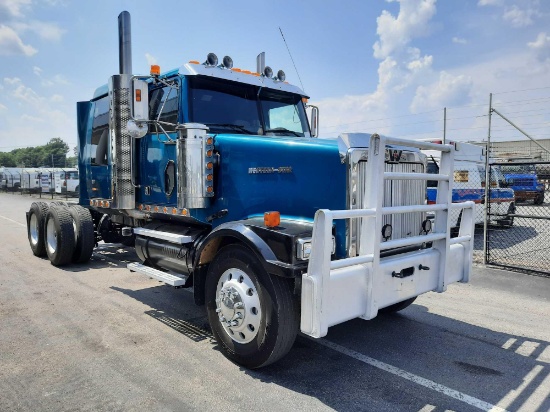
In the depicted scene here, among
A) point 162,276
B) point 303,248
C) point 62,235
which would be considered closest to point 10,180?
point 62,235

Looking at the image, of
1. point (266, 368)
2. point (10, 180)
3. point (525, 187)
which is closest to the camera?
point (266, 368)

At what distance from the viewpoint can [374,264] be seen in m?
3.16

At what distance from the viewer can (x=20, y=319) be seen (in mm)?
4770

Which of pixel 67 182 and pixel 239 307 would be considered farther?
pixel 67 182

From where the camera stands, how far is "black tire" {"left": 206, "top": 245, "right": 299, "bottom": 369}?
3252 mm

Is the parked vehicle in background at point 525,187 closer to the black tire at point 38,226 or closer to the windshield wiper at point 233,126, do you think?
the windshield wiper at point 233,126

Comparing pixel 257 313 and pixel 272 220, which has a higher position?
pixel 272 220

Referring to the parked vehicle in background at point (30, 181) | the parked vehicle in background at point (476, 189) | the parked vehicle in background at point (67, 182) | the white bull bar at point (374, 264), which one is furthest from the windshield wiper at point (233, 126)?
the parked vehicle in background at point (30, 181)

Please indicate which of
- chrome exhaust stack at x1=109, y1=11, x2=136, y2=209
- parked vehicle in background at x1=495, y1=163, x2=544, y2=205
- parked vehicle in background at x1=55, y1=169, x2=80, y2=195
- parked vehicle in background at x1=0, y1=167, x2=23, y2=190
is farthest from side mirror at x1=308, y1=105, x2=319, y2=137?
parked vehicle in background at x1=0, y1=167, x2=23, y2=190

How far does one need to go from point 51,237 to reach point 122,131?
3.50 meters

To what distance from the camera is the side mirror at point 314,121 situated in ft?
19.1

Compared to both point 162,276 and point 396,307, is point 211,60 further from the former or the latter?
point 396,307

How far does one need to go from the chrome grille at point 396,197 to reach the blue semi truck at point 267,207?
0.4 inches

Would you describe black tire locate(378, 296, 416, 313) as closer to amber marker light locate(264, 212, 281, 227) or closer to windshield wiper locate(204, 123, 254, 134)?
amber marker light locate(264, 212, 281, 227)
